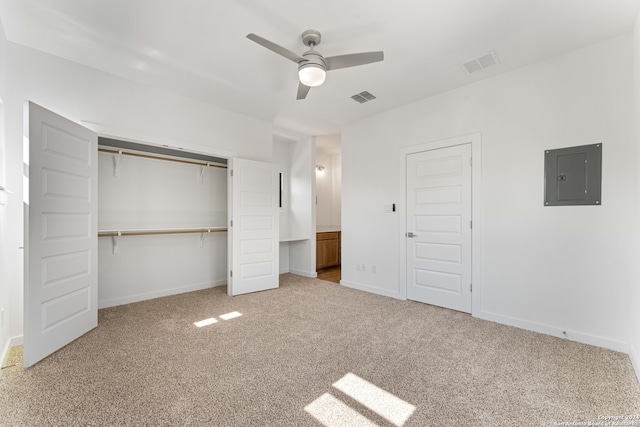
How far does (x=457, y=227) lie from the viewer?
356cm

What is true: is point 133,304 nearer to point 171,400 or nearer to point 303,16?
point 171,400

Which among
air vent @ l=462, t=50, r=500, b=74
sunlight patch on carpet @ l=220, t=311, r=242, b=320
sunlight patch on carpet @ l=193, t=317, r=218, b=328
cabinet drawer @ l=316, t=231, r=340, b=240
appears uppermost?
air vent @ l=462, t=50, r=500, b=74

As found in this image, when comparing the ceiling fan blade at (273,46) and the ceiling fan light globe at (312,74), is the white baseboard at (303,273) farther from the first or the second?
the ceiling fan blade at (273,46)

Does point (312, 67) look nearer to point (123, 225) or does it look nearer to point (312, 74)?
point (312, 74)

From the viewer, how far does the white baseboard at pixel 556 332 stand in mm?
2505

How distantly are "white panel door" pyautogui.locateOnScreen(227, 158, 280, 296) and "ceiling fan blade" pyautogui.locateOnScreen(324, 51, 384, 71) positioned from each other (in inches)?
90.6

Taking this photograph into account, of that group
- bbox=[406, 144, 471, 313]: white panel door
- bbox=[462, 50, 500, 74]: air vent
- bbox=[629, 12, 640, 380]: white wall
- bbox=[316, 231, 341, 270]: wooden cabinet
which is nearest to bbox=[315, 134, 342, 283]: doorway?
bbox=[316, 231, 341, 270]: wooden cabinet

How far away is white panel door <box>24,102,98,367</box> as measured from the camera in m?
2.26

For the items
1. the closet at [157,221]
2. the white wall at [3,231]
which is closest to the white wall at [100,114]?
the white wall at [3,231]

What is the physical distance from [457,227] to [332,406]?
2.65 metres

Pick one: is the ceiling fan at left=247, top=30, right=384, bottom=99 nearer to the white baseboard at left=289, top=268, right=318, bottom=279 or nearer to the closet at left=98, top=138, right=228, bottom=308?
the closet at left=98, top=138, right=228, bottom=308

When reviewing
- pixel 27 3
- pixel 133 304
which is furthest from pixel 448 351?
pixel 27 3

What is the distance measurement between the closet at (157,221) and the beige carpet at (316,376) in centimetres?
74

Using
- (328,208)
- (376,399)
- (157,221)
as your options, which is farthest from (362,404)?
(328,208)
